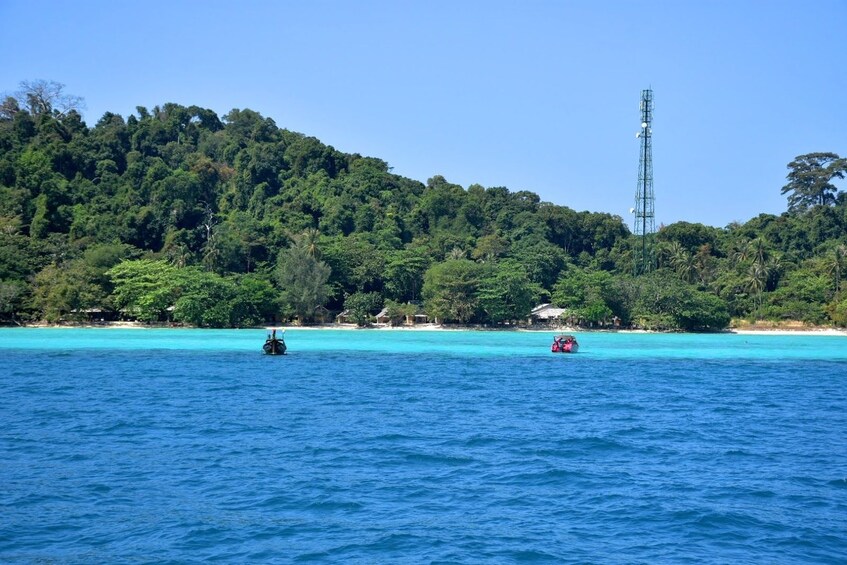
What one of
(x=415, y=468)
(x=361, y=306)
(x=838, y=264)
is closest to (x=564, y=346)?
(x=361, y=306)

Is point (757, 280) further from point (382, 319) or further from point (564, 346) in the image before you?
point (564, 346)

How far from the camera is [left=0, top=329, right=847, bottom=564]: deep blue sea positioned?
10.6 metres

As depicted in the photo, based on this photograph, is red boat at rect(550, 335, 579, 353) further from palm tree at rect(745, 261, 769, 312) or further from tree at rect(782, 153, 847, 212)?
tree at rect(782, 153, 847, 212)

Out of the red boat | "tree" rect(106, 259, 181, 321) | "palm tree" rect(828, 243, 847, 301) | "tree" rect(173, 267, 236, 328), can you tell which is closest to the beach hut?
"tree" rect(173, 267, 236, 328)

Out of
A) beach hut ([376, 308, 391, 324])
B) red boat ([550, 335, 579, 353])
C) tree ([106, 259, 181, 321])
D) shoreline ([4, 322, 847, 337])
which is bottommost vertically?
red boat ([550, 335, 579, 353])

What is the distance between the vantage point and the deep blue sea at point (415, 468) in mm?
10586

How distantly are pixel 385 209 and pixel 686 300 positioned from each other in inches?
1250

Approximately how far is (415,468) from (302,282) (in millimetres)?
51053

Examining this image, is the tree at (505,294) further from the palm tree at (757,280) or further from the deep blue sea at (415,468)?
the deep blue sea at (415,468)

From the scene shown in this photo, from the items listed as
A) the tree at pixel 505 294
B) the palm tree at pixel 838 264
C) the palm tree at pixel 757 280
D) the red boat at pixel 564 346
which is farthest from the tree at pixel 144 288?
the palm tree at pixel 838 264

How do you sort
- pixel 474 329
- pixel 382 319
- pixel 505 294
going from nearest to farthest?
pixel 505 294, pixel 474 329, pixel 382 319

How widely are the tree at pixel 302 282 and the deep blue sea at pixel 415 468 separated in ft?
110

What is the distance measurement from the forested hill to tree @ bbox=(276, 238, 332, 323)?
140 millimetres

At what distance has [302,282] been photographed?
64688 mm
